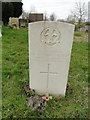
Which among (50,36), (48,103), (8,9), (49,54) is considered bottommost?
(48,103)

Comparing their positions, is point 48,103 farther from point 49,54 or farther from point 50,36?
point 50,36

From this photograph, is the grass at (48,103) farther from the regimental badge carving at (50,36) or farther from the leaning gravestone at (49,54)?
the regimental badge carving at (50,36)

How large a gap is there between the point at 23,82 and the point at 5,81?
0.47 metres

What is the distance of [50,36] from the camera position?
1734 mm

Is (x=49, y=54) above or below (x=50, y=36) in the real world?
below

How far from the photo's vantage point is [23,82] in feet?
8.48

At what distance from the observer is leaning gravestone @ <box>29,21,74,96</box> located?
66.8 inches

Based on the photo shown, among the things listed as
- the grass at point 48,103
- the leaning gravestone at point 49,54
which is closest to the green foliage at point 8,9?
the grass at point 48,103

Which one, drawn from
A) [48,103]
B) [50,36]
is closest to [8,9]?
[50,36]

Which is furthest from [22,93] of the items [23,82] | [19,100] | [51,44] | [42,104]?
[51,44]

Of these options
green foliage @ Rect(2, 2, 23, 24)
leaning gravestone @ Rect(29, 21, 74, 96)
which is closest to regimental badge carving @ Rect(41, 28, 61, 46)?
leaning gravestone @ Rect(29, 21, 74, 96)

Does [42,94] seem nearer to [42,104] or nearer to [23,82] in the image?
[42,104]

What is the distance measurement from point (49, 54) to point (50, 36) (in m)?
0.34

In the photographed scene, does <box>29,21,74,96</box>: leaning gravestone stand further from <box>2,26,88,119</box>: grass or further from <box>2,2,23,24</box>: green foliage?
<box>2,2,23,24</box>: green foliage
